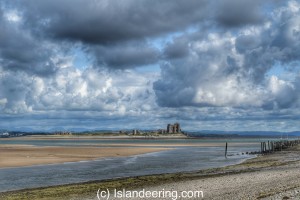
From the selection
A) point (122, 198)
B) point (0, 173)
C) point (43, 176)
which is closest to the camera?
point (122, 198)

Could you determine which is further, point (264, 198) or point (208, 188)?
point (208, 188)

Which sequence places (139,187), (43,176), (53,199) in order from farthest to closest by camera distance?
(43,176)
(139,187)
(53,199)

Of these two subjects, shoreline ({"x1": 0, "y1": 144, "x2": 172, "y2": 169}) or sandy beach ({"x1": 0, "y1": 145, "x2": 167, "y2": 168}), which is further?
sandy beach ({"x1": 0, "y1": 145, "x2": 167, "y2": 168})

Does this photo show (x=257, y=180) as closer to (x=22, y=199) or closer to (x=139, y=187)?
(x=139, y=187)

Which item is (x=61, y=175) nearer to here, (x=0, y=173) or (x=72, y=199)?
(x=0, y=173)

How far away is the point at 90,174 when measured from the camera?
3944 centimetres

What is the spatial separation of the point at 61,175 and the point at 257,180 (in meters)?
19.9

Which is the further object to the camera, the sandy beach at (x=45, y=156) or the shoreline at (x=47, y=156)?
the sandy beach at (x=45, y=156)

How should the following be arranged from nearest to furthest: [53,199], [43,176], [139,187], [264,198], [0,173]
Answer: [264,198]
[53,199]
[139,187]
[43,176]
[0,173]

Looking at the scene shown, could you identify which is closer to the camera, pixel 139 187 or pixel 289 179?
pixel 289 179

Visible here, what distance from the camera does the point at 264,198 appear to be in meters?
18.1

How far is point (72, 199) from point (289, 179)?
12.9 metres

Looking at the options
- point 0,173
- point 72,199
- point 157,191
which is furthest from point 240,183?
point 0,173

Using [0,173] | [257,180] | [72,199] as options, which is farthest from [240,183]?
[0,173]
